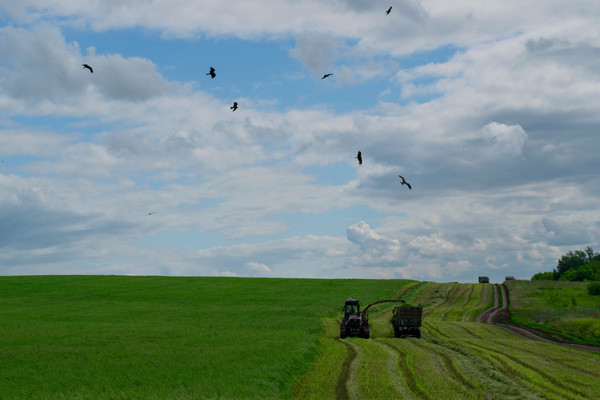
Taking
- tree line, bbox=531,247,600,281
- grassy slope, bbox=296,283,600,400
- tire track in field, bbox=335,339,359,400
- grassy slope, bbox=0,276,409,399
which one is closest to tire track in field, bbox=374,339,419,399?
grassy slope, bbox=296,283,600,400

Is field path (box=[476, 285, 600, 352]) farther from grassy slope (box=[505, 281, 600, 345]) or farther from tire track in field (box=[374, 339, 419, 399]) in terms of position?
tire track in field (box=[374, 339, 419, 399])

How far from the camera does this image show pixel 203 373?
25.7 m

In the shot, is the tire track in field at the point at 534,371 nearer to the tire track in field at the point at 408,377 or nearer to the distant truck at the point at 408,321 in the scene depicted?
the tire track in field at the point at 408,377

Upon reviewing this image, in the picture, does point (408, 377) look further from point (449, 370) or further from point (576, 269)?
point (576, 269)

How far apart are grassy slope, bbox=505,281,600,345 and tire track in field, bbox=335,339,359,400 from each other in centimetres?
2580

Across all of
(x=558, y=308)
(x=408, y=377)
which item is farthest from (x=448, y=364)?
(x=558, y=308)

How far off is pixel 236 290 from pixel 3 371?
183 feet

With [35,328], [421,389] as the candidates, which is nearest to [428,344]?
[421,389]

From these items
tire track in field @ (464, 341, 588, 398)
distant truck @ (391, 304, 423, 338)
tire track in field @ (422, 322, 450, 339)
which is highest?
distant truck @ (391, 304, 423, 338)

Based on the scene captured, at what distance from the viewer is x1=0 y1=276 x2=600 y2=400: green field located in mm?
23141

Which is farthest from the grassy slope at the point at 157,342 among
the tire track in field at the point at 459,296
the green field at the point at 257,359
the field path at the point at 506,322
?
the field path at the point at 506,322

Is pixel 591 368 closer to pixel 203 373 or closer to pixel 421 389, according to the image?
pixel 421 389

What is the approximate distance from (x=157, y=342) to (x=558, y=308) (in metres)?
56.7

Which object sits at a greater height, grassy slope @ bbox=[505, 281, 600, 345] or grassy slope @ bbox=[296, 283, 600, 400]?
grassy slope @ bbox=[505, 281, 600, 345]
